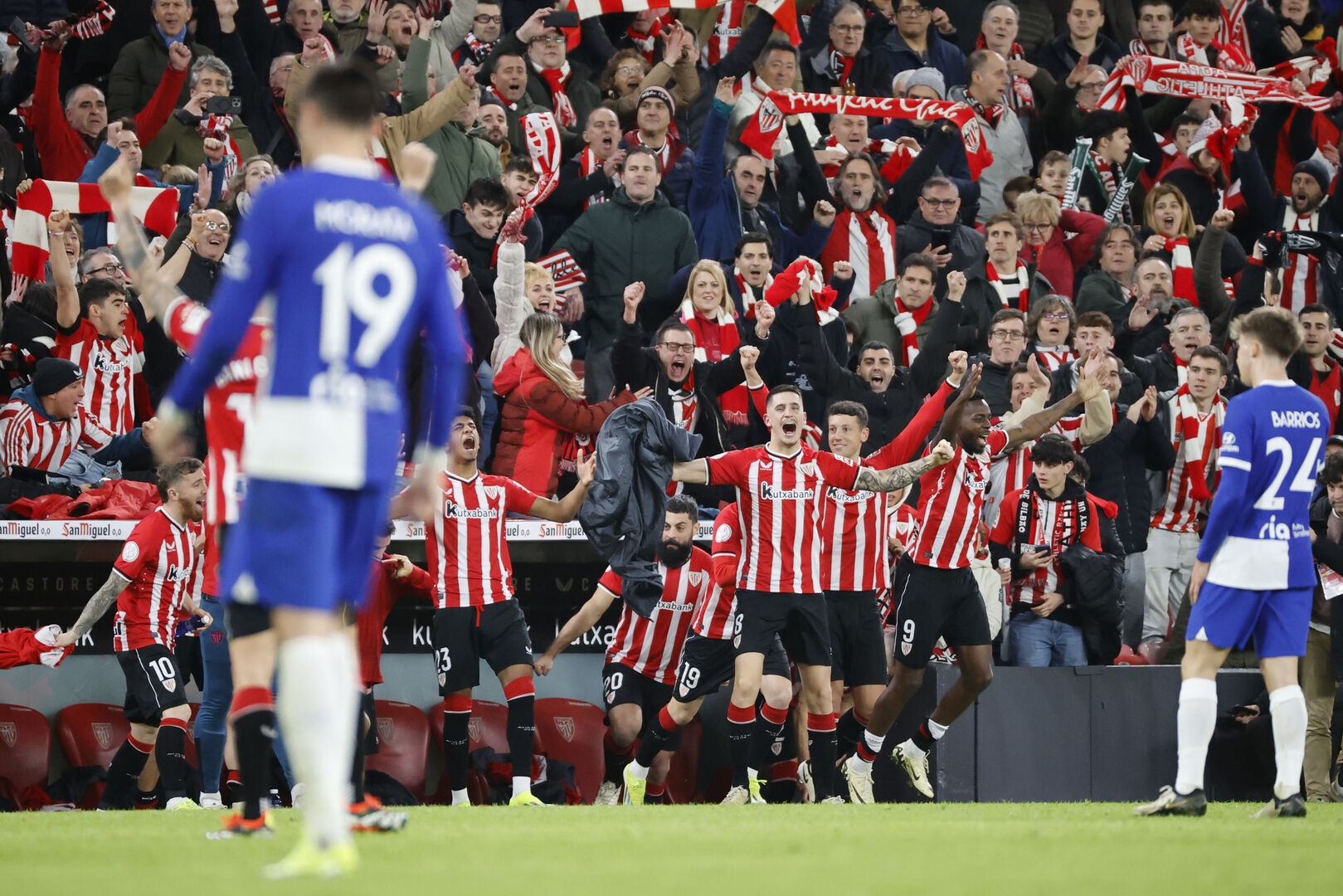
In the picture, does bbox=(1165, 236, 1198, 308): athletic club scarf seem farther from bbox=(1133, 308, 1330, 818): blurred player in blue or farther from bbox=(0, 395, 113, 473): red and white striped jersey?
bbox=(0, 395, 113, 473): red and white striped jersey

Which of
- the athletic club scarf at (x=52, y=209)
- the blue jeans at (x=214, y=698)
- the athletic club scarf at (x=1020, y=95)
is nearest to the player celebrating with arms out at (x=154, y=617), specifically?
the blue jeans at (x=214, y=698)

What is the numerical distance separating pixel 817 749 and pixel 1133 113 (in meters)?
7.95

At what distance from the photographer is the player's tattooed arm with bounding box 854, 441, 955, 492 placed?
9.03 m

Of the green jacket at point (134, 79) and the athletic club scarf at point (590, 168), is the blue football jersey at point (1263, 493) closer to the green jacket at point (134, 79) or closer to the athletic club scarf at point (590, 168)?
the athletic club scarf at point (590, 168)

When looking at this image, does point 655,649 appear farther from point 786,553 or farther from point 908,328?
point 908,328

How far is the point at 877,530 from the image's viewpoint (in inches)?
389

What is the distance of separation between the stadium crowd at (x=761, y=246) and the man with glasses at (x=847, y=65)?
32 mm

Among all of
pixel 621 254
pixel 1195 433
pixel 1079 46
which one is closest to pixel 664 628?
pixel 621 254

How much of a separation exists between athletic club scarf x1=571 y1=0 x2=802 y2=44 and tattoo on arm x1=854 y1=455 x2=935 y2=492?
202 inches

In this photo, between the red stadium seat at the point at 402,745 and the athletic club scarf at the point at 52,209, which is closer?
the red stadium seat at the point at 402,745

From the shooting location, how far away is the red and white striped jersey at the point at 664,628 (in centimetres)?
1023

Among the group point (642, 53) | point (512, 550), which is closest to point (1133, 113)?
point (642, 53)

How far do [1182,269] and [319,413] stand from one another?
1090 cm

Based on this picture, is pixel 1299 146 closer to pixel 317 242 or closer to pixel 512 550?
pixel 512 550
